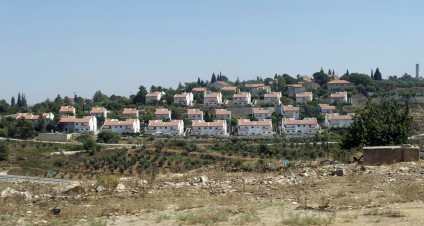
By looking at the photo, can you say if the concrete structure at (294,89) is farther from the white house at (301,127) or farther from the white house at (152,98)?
the white house at (152,98)

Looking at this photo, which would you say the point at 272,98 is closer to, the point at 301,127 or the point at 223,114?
the point at 223,114

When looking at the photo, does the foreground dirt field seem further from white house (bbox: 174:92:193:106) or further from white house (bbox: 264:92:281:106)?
white house (bbox: 264:92:281:106)

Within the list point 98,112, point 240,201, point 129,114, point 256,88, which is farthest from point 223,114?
point 240,201

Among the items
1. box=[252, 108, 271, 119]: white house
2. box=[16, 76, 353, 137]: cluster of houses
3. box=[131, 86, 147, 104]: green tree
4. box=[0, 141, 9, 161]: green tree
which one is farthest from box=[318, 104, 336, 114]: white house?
box=[0, 141, 9, 161]: green tree

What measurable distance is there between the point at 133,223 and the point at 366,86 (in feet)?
315

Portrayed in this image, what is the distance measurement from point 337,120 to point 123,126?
3233 centimetres

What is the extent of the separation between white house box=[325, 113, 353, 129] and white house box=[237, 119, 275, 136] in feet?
31.0

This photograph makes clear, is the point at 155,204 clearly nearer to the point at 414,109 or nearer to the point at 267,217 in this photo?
the point at 267,217

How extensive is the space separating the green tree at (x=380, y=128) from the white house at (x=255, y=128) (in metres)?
50.1

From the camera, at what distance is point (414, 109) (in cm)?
7225

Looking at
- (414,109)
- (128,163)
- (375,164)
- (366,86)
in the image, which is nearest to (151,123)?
(128,163)

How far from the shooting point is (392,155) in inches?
599

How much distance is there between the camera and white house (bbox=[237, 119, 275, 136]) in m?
70.6

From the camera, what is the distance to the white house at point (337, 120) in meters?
71.7
